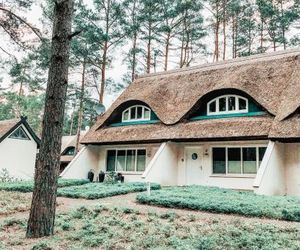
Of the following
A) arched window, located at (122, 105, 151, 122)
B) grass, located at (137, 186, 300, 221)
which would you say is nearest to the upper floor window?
arched window, located at (122, 105, 151, 122)

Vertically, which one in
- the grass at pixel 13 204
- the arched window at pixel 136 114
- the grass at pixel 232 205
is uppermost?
the arched window at pixel 136 114

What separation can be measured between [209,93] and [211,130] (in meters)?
2.48

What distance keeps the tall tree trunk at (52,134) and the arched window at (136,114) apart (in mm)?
13041

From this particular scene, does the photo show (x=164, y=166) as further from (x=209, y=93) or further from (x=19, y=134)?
(x=19, y=134)

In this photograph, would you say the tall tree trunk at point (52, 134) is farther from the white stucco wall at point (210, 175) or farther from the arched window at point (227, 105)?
the arched window at point (227, 105)

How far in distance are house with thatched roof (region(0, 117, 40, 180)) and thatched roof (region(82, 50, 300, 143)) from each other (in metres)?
6.91

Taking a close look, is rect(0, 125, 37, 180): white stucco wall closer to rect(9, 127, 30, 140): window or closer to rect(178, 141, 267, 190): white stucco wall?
rect(9, 127, 30, 140): window

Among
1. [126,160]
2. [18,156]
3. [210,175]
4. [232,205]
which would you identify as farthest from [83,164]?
[232,205]

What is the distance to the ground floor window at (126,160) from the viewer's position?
19.3 meters

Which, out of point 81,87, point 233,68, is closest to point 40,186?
point 233,68

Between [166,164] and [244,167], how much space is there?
3904 mm

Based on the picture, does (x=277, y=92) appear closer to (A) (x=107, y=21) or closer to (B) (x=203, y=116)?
(B) (x=203, y=116)

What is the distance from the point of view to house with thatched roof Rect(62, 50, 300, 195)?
1410cm

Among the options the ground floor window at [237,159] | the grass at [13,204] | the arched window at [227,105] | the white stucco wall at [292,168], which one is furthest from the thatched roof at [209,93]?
the grass at [13,204]
